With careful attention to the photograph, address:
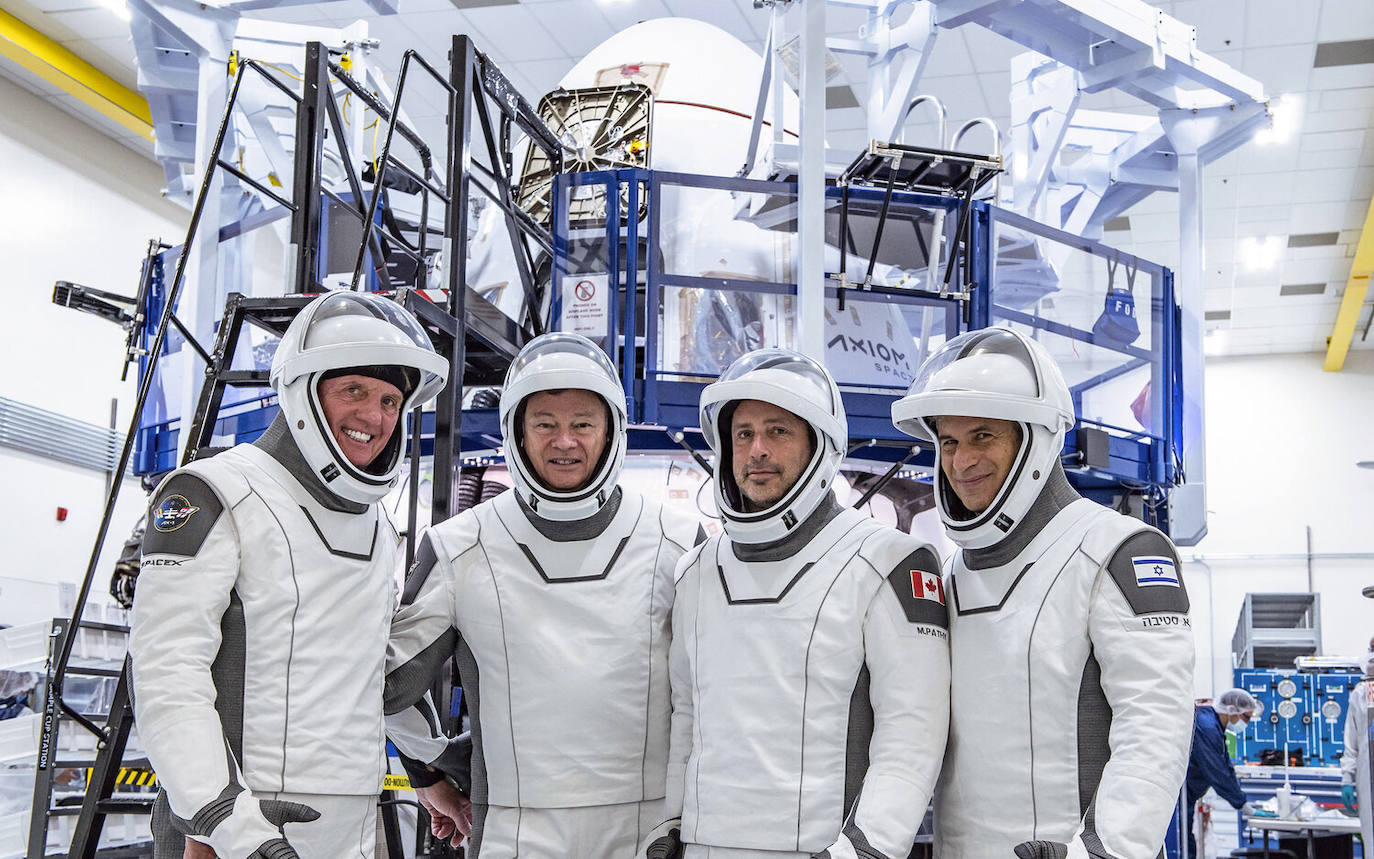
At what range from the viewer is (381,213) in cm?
710

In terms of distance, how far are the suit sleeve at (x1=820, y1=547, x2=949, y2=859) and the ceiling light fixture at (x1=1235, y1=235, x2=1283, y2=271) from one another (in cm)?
1511

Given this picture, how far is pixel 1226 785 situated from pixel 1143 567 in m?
6.98

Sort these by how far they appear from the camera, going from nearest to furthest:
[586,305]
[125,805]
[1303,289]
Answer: [125,805] < [586,305] < [1303,289]

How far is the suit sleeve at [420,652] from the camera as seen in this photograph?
3.27m

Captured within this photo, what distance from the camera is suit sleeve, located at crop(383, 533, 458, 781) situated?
327 centimetres

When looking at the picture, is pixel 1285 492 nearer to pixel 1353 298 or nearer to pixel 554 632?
pixel 1353 298

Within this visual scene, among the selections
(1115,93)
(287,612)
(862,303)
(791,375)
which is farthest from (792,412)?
(1115,93)

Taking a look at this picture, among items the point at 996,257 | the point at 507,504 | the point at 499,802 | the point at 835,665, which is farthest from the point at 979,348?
the point at 996,257

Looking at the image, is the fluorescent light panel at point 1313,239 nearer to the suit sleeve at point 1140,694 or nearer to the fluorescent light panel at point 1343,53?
the fluorescent light panel at point 1343,53

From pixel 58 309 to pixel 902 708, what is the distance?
12880 mm

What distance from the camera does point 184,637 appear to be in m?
2.70

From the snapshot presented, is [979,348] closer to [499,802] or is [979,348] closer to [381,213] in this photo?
[499,802]

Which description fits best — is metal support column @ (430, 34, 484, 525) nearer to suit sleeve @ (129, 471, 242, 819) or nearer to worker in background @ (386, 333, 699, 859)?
worker in background @ (386, 333, 699, 859)

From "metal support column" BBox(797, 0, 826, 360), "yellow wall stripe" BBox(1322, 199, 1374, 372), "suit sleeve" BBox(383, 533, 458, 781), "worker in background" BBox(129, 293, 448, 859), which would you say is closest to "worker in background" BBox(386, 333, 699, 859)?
"suit sleeve" BBox(383, 533, 458, 781)
